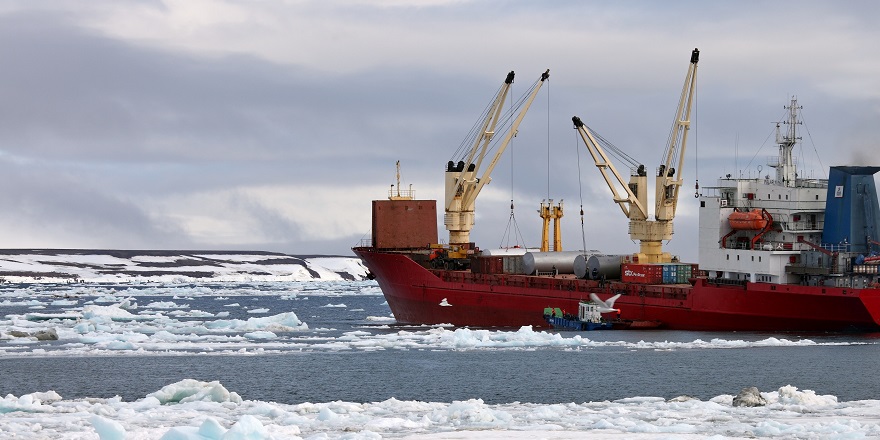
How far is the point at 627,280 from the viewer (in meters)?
51.6

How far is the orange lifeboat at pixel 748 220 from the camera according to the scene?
47.3 metres

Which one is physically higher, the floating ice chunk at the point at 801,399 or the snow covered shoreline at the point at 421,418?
the floating ice chunk at the point at 801,399

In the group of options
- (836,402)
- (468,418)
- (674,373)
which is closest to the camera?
(468,418)

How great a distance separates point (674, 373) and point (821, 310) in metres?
10.7

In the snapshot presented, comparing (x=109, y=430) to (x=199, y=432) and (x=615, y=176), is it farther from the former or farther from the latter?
(x=615, y=176)

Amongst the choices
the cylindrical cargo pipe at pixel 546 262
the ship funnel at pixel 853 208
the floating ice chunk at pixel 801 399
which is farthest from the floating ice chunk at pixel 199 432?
the cylindrical cargo pipe at pixel 546 262

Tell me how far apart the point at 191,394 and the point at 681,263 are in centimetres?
2960

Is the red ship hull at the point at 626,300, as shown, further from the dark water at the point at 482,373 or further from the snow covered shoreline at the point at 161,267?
the snow covered shoreline at the point at 161,267

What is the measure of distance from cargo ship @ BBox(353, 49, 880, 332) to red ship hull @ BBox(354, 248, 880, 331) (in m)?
0.05

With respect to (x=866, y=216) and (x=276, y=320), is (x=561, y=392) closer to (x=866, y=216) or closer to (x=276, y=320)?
(x=866, y=216)

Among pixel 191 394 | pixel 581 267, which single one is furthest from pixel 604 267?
pixel 191 394

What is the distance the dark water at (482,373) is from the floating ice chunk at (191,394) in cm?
259

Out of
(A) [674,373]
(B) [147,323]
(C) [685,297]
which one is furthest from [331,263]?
(A) [674,373]

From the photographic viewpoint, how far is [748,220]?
47750 mm
